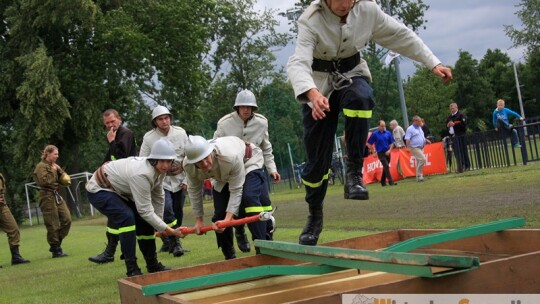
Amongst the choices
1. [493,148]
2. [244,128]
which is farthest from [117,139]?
[493,148]

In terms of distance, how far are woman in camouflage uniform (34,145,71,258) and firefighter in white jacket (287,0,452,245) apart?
32.0 feet

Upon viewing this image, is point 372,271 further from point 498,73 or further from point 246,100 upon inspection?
point 498,73

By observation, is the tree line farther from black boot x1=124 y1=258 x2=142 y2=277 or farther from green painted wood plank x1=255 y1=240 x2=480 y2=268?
green painted wood plank x1=255 y1=240 x2=480 y2=268

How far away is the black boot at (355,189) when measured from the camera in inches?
243

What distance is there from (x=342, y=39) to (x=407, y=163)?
20.4 m

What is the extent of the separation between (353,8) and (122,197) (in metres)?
4.10

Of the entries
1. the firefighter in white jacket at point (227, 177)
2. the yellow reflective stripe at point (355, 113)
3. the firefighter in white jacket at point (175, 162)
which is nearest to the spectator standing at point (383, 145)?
the firefighter in white jacket at point (175, 162)

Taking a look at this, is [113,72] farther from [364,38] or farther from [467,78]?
[467,78]

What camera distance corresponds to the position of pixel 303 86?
5727 mm

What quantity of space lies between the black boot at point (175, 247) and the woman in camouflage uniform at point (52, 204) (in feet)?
13.8

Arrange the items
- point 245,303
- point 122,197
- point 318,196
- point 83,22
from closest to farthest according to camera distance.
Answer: point 245,303 < point 318,196 < point 122,197 < point 83,22

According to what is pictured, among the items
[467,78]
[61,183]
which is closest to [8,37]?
[61,183]

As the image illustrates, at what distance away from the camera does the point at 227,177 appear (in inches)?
333

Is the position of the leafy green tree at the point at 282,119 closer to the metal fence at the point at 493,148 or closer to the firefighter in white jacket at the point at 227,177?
the metal fence at the point at 493,148
